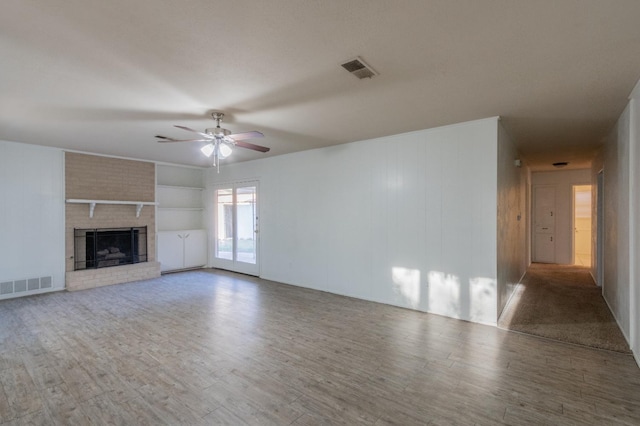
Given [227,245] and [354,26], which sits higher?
[354,26]

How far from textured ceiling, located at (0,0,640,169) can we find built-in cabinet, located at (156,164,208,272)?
3392 millimetres

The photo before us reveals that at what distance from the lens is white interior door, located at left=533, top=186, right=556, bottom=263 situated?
8.46m

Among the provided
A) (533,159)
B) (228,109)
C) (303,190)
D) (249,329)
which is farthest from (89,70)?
(533,159)

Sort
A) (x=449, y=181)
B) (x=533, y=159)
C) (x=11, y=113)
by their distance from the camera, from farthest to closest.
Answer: (x=533, y=159)
(x=449, y=181)
(x=11, y=113)

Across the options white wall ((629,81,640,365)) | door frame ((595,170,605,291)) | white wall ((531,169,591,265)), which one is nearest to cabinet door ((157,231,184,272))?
white wall ((629,81,640,365))

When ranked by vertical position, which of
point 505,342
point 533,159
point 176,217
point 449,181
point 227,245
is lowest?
point 505,342

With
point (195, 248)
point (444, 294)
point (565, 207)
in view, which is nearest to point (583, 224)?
point (565, 207)

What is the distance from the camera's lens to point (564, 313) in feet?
14.1

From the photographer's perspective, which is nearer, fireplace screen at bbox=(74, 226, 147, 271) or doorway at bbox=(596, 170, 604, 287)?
doorway at bbox=(596, 170, 604, 287)

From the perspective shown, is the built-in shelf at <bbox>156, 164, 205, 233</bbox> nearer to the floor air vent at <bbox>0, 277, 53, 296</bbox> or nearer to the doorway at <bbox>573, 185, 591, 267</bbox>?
the floor air vent at <bbox>0, 277, 53, 296</bbox>

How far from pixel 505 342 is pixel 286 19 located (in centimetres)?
377

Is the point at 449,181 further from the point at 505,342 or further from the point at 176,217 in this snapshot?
the point at 176,217

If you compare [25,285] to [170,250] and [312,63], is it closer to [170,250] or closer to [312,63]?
[170,250]

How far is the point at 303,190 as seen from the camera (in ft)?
19.6
